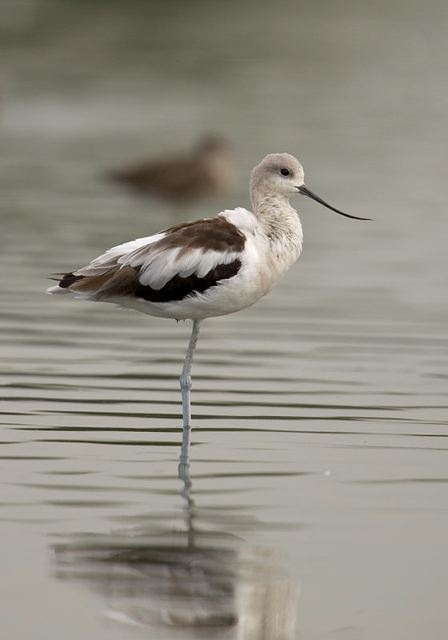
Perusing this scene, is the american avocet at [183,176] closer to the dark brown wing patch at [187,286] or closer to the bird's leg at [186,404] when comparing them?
the bird's leg at [186,404]

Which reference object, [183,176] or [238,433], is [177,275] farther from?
[183,176]

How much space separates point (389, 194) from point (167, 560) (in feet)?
55.8

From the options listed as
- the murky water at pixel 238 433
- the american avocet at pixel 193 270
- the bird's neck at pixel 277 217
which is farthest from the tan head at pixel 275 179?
the murky water at pixel 238 433

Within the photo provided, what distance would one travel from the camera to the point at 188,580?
743 centimetres

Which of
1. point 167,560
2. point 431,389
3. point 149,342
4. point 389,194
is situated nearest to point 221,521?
point 167,560

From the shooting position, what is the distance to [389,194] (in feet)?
79.8

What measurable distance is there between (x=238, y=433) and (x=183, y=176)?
1579cm

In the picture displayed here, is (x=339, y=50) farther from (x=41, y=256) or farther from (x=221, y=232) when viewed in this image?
(x=221, y=232)

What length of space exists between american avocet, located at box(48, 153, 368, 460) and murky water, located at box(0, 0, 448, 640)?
0.67 meters

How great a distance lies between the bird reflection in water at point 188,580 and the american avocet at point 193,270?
231 cm

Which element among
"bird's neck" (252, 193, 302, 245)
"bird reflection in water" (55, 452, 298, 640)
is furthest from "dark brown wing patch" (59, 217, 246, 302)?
"bird reflection in water" (55, 452, 298, 640)

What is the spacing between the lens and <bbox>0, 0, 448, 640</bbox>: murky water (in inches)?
284

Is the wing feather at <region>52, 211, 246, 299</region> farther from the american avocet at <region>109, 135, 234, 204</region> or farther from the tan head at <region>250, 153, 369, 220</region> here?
the american avocet at <region>109, 135, 234, 204</region>

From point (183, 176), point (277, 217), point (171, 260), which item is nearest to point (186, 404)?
point (171, 260)
